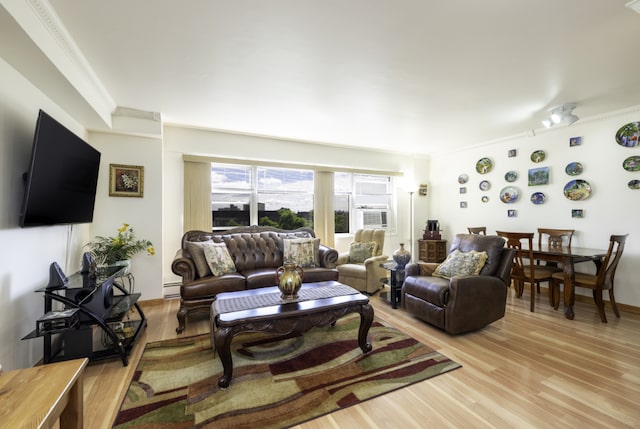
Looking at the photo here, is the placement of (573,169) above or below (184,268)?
above

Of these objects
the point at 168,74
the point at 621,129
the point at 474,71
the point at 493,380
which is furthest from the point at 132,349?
the point at 621,129

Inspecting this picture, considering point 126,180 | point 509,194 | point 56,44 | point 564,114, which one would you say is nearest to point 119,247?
point 126,180

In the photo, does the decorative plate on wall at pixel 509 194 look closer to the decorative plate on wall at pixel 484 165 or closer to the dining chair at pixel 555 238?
the decorative plate on wall at pixel 484 165

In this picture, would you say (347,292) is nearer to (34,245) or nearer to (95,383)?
(95,383)

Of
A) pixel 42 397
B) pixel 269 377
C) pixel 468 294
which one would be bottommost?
pixel 269 377

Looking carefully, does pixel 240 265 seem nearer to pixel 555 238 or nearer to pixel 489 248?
pixel 489 248

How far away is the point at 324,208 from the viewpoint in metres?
5.18

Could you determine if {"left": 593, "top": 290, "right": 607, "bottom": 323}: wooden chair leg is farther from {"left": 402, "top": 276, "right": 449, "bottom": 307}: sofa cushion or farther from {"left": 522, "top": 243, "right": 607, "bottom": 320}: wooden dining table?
{"left": 402, "top": 276, "right": 449, "bottom": 307}: sofa cushion

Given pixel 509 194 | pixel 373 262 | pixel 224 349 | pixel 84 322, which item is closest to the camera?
pixel 224 349

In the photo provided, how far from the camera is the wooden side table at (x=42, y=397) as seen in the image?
2.88ft

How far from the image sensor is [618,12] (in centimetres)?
178

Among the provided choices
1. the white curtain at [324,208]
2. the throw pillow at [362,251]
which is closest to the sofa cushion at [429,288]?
the throw pillow at [362,251]

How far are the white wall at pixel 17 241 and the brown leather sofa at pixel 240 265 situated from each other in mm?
1084

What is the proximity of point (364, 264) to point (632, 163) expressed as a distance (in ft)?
12.1
